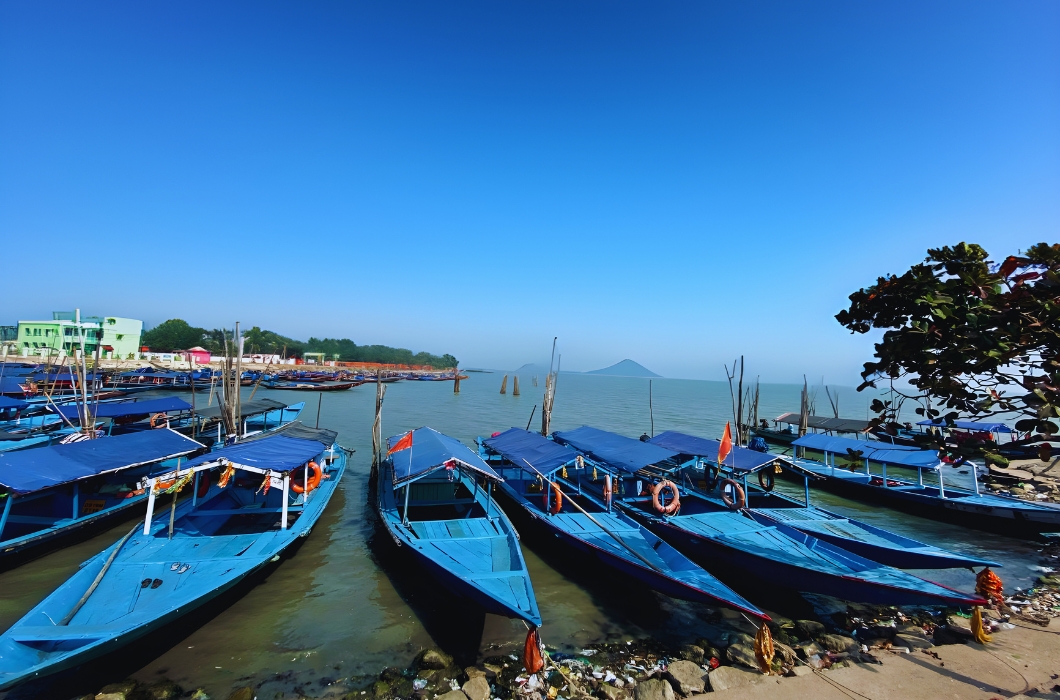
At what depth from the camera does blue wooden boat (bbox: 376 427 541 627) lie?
334 inches

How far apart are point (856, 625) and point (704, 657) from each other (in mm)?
3760

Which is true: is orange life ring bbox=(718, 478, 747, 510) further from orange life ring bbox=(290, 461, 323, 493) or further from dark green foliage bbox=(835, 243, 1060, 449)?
orange life ring bbox=(290, 461, 323, 493)

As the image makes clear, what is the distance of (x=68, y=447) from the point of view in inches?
497

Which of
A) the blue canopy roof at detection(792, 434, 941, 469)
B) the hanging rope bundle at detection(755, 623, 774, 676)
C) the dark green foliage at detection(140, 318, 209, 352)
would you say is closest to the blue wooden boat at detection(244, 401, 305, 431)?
the hanging rope bundle at detection(755, 623, 774, 676)

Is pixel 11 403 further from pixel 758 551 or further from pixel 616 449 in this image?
pixel 758 551

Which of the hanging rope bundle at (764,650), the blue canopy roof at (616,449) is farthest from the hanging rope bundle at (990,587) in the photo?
the blue canopy roof at (616,449)

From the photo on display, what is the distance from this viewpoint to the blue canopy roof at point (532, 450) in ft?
47.4

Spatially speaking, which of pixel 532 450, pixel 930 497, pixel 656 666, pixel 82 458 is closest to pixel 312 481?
pixel 82 458

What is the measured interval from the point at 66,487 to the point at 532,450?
42.3ft

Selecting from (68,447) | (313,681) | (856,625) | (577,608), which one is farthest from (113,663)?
(856,625)

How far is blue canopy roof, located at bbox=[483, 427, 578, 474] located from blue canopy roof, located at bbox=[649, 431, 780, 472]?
3.90m

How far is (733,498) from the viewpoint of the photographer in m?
14.1

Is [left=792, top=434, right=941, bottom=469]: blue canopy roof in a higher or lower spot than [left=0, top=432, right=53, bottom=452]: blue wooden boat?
higher

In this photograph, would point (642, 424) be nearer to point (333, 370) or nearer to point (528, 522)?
point (528, 522)
